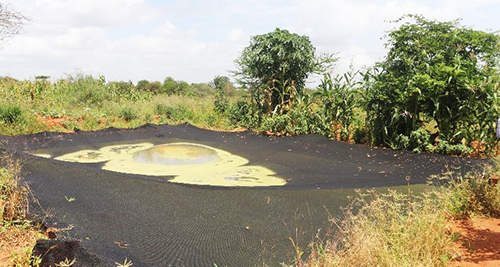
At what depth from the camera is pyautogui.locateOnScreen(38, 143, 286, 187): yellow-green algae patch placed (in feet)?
17.0

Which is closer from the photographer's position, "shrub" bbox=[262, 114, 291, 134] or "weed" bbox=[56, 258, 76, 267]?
"weed" bbox=[56, 258, 76, 267]

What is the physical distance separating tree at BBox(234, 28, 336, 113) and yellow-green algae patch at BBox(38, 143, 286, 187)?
8.93 ft

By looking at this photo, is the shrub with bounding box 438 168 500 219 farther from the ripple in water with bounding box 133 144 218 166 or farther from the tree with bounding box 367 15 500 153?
the ripple in water with bounding box 133 144 218 166

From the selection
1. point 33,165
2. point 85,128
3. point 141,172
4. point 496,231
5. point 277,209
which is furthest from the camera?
point 85,128

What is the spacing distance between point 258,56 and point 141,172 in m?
5.07

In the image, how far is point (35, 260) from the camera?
246cm

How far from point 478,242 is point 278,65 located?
685cm

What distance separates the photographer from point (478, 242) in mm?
3184

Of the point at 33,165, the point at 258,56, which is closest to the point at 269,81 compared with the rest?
the point at 258,56

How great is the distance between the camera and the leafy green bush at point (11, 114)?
8.73m

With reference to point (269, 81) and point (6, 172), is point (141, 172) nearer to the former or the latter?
point (6, 172)

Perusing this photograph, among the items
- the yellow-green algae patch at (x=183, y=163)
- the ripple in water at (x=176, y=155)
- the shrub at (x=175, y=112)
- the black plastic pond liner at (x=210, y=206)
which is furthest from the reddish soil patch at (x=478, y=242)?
the shrub at (x=175, y=112)

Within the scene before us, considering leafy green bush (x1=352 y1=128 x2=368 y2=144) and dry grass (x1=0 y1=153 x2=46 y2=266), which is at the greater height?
leafy green bush (x1=352 y1=128 x2=368 y2=144)

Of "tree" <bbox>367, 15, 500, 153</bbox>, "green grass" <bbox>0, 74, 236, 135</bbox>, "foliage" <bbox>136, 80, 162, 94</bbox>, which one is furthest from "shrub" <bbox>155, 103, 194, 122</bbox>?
"foliage" <bbox>136, 80, 162, 94</bbox>
